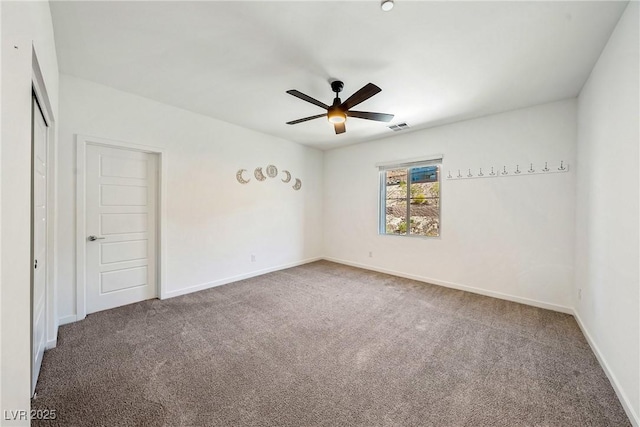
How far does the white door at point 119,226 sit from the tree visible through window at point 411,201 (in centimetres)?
388

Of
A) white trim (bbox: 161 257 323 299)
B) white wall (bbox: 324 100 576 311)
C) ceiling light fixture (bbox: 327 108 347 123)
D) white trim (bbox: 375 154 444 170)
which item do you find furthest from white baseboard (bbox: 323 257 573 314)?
ceiling light fixture (bbox: 327 108 347 123)

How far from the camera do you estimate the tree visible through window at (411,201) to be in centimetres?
423

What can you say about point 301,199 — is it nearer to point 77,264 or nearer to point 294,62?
point 294,62

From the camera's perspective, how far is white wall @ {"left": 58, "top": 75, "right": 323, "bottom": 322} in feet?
8.80

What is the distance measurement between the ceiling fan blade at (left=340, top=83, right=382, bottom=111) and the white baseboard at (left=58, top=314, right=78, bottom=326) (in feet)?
12.0

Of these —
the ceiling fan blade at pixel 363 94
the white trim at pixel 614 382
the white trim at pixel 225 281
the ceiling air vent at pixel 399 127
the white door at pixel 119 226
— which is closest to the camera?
the white trim at pixel 614 382

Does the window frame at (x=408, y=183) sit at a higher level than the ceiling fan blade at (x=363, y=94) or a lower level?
lower

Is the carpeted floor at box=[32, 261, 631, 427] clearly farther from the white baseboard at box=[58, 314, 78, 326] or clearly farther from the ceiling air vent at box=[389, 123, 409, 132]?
the ceiling air vent at box=[389, 123, 409, 132]

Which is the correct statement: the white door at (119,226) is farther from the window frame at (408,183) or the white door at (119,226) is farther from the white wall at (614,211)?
the white wall at (614,211)

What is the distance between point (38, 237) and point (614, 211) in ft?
14.6

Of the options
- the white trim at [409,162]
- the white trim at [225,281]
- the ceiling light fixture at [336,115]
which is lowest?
the white trim at [225,281]

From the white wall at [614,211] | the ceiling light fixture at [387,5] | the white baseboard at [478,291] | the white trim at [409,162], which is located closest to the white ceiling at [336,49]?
the ceiling light fixture at [387,5]

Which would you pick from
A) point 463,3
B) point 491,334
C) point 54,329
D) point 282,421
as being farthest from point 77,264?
point 491,334

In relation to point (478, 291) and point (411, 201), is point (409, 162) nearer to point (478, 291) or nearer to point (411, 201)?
point (411, 201)
